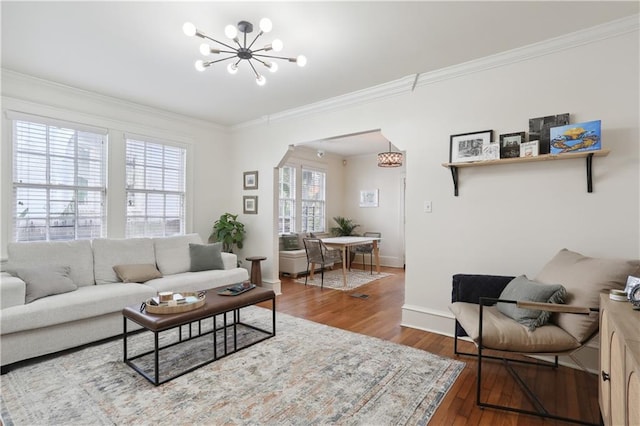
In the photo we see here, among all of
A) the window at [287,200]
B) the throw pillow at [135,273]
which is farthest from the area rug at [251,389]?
the window at [287,200]

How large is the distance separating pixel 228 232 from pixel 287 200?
7.24 feet

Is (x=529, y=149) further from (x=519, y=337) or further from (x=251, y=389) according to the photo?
(x=251, y=389)

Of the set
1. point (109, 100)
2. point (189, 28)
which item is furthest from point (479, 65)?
point (109, 100)

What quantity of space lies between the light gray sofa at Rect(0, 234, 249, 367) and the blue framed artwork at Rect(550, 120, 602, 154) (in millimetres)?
3679

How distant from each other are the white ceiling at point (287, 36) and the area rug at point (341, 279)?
10.3ft

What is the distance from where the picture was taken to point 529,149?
8.63 feet

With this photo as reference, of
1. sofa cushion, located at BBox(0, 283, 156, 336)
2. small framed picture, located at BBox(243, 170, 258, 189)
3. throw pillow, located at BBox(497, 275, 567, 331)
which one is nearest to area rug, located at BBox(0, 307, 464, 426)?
sofa cushion, located at BBox(0, 283, 156, 336)

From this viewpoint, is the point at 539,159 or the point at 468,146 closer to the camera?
the point at 539,159

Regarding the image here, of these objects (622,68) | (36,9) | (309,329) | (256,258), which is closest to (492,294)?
(309,329)

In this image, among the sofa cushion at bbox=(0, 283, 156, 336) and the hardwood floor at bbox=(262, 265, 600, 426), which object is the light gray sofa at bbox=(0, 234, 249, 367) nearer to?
the sofa cushion at bbox=(0, 283, 156, 336)

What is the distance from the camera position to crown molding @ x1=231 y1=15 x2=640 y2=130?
2.43 m

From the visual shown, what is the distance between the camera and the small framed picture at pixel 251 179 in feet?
16.6

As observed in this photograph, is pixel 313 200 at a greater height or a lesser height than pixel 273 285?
greater

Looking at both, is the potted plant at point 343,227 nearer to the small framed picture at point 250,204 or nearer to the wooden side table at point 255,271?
the small framed picture at point 250,204
